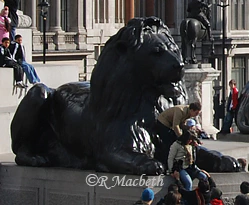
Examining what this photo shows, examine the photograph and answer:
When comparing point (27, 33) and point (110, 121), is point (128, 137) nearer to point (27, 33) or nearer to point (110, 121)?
point (110, 121)

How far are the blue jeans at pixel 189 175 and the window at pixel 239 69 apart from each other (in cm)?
5421

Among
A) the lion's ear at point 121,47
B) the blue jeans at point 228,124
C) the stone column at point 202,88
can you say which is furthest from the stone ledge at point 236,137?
the stone column at point 202,88

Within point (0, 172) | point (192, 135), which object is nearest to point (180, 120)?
point (192, 135)

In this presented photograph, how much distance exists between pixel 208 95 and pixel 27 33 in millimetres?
15606

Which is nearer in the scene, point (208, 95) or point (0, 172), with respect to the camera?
point (0, 172)

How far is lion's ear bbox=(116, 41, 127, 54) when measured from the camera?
11711 millimetres

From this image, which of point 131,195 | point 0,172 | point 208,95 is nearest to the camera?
point 131,195

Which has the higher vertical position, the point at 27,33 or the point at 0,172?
the point at 27,33

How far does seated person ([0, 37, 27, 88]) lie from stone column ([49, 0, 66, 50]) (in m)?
37.1

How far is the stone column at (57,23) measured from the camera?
5484 centimetres

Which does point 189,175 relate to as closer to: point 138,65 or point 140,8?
point 138,65

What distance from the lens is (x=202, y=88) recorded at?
34.0 m

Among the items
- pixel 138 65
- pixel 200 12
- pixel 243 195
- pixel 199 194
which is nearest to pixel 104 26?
pixel 200 12

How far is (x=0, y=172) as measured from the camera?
12641 millimetres
